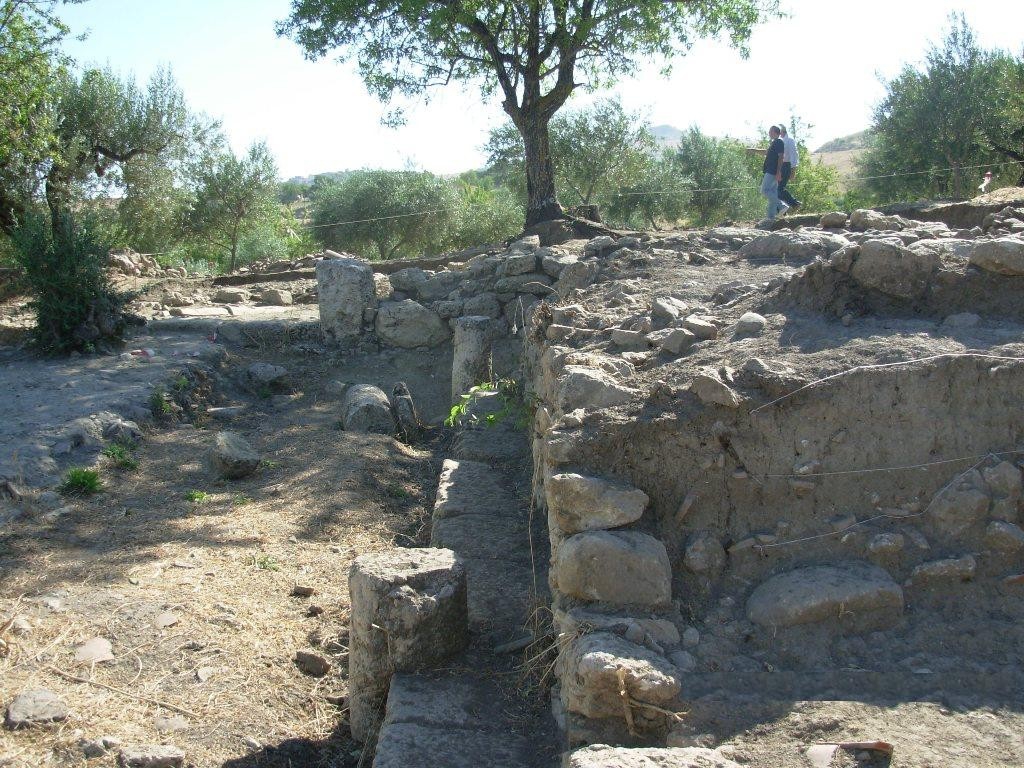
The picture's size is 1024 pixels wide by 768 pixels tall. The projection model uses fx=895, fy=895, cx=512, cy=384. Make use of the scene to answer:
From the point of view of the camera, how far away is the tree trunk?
44.7ft

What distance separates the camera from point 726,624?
3.22 meters

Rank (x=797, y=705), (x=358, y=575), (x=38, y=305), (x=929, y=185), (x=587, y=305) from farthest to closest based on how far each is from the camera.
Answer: (x=929, y=185), (x=38, y=305), (x=587, y=305), (x=358, y=575), (x=797, y=705)

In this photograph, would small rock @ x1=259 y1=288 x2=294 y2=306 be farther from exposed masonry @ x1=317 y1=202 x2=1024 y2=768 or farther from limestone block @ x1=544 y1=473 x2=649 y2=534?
limestone block @ x1=544 y1=473 x2=649 y2=534

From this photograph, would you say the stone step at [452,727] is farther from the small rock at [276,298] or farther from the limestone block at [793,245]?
the small rock at [276,298]

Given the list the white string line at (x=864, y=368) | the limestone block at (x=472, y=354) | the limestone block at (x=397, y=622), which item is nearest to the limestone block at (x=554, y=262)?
the limestone block at (x=472, y=354)

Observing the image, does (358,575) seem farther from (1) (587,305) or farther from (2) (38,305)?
(2) (38,305)

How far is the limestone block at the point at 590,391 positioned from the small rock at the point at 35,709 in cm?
246

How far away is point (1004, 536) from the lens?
3246mm

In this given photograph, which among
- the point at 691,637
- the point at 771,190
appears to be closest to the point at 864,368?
the point at 691,637

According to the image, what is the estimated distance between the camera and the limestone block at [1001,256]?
A: 403cm

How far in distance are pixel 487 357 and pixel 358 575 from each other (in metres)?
5.94

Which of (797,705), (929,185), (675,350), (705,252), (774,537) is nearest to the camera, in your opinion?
(797,705)

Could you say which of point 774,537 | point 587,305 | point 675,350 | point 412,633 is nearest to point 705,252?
point 587,305

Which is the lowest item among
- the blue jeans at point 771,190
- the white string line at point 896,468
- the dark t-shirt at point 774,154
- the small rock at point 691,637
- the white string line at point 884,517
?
the small rock at point 691,637
